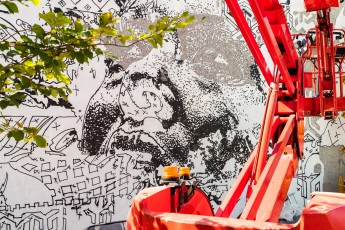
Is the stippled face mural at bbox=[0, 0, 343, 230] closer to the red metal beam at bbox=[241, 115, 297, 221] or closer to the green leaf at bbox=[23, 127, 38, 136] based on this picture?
the red metal beam at bbox=[241, 115, 297, 221]

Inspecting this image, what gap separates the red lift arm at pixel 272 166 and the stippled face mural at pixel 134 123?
2.91 metres

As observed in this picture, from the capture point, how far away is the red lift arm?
1.93 m

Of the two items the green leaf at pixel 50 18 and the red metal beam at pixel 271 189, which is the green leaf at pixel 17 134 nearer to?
the green leaf at pixel 50 18

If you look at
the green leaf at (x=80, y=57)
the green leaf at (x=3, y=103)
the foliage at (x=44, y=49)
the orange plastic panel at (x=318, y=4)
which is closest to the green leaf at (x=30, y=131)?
the foliage at (x=44, y=49)

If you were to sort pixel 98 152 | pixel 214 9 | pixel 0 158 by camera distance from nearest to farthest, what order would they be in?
1. pixel 0 158
2. pixel 98 152
3. pixel 214 9

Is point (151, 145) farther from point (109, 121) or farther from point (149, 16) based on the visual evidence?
point (149, 16)

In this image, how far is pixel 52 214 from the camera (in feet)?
22.7

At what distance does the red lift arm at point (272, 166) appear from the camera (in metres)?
1.93

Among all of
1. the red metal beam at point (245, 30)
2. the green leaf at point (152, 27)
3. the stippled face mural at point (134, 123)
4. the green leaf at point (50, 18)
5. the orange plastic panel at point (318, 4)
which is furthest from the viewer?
the stippled face mural at point (134, 123)

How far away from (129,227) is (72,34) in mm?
965

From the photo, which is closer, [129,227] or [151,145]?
[129,227]

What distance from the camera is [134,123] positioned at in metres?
7.57

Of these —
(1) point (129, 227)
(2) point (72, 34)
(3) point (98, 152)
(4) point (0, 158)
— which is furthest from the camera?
(3) point (98, 152)

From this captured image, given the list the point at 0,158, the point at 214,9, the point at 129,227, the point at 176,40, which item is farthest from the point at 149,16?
the point at 129,227
